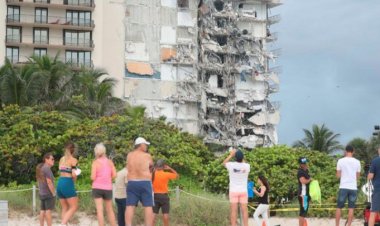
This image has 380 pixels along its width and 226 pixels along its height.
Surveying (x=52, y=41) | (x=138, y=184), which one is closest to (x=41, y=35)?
(x=52, y=41)

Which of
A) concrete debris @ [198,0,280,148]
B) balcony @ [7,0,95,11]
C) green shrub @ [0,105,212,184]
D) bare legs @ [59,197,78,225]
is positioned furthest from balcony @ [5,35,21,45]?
bare legs @ [59,197,78,225]

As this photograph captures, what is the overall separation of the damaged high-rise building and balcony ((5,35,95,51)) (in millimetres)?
92

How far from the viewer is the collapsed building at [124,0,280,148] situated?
8675cm

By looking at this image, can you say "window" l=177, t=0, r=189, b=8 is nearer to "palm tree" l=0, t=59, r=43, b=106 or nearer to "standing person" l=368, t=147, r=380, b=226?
"palm tree" l=0, t=59, r=43, b=106

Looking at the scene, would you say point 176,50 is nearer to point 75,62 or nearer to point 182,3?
point 182,3

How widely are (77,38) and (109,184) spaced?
65.7m

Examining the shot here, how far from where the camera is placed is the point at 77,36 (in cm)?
8156

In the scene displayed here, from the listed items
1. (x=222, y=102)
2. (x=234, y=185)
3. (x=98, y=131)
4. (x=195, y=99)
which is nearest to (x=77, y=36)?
(x=195, y=99)

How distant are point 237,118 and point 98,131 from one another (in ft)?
190

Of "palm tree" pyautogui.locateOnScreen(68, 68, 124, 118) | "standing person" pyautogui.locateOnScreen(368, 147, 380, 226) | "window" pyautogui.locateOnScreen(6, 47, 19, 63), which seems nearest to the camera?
"standing person" pyautogui.locateOnScreen(368, 147, 380, 226)

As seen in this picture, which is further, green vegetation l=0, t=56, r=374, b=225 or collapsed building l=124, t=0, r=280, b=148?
collapsed building l=124, t=0, r=280, b=148

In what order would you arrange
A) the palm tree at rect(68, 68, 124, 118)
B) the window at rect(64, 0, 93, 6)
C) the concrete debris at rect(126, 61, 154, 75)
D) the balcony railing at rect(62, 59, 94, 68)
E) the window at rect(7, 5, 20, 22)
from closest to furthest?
the palm tree at rect(68, 68, 124, 118)
the balcony railing at rect(62, 59, 94, 68)
the window at rect(7, 5, 20, 22)
the window at rect(64, 0, 93, 6)
the concrete debris at rect(126, 61, 154, 75)

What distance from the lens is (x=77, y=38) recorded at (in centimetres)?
8156

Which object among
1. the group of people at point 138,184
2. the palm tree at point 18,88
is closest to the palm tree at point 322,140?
the palm tree at point 18,88
